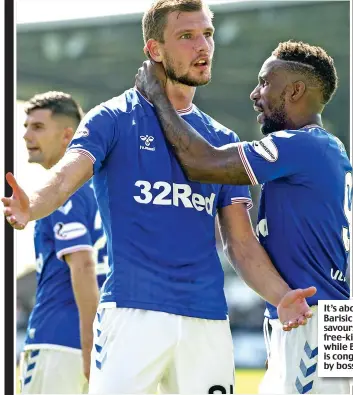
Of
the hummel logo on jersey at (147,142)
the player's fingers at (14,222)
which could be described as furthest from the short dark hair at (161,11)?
the player's fingers at (14,222)

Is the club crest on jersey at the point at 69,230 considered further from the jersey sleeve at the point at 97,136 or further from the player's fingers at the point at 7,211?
the player's fingers at the point at 7,211

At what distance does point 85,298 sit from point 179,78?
2.02 m

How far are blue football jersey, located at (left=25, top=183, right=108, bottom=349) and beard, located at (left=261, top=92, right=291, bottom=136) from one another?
5.87ft

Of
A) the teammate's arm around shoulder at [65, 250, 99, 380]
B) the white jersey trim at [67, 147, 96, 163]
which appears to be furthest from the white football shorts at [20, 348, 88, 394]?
the white jersey trim at [67, 147, 96, 163]

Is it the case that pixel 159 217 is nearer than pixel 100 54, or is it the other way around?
pixel 159 217

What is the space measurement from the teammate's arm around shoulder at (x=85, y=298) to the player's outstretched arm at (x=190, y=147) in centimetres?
179

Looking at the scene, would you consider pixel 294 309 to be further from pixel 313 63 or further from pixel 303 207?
pixel 313 63

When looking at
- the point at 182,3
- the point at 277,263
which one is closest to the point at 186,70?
the point at 182,3

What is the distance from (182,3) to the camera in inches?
194

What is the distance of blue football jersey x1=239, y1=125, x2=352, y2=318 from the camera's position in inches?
200

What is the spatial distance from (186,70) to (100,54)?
18.4 meters

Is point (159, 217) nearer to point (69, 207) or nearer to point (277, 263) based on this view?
point (277, 263)

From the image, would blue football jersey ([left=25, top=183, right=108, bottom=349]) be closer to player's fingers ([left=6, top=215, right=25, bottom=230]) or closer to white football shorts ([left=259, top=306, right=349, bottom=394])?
white football shorts ([left=259, top=306, right=349, bottom=394])

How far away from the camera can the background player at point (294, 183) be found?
4.97m
